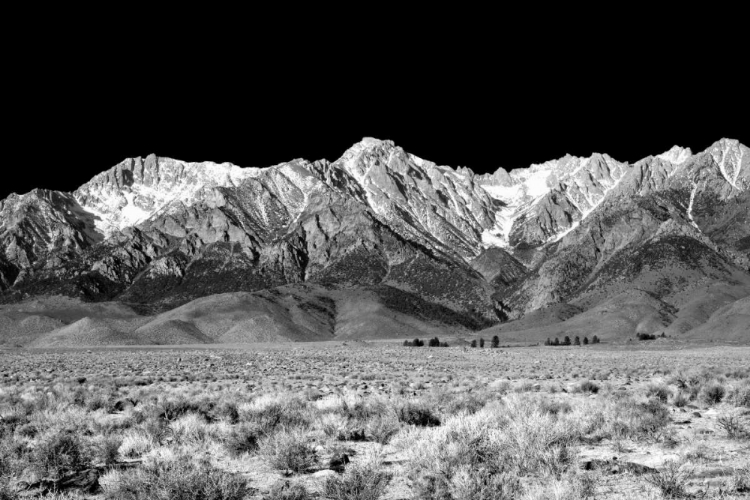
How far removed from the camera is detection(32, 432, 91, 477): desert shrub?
10578 millimetres

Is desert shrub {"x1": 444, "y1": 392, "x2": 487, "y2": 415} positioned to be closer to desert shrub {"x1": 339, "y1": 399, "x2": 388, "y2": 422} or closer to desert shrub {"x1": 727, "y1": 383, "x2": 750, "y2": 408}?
desert shrub {"x1": 339, "y1": 399, "x2": 388, "y2": 422}

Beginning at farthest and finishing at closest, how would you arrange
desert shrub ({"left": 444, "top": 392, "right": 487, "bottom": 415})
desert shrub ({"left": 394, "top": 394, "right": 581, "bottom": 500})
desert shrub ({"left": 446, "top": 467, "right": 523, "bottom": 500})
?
desert shrub ({"left": 444, "top": 392, "right": 487, "bottom": 415}) < desert shrub ({"left": 394, "top": 394, "right": 581, "bottom": 500}) < desert shrub ({"left": 446, "top": 467, "right": 523, "bottom": 500})

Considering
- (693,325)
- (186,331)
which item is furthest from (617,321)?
(186,331)

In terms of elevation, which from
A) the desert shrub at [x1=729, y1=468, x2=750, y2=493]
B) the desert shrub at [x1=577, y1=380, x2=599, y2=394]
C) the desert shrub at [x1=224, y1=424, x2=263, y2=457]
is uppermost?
the desert shrub at [x1=729, y1=468, x2=750, y2=493]

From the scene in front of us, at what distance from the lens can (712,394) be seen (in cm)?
2166

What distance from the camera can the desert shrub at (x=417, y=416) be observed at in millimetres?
15945

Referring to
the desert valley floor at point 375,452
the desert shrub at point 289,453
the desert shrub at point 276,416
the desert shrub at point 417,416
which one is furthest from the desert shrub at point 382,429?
the desert shrub at point 289,453

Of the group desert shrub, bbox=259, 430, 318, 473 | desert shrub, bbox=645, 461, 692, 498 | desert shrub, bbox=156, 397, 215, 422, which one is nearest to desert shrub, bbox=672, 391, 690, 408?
desert shrub, bbox=645, 461, 692, 498

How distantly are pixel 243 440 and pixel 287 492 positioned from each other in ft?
13.1

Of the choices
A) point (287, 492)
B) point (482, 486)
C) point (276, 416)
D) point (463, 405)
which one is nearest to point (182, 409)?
point (276, 416)

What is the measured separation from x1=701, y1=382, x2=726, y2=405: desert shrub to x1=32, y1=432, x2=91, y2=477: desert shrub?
1928 cm

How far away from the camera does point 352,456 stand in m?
12.3

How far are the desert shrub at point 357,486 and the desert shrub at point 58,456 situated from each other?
490cm

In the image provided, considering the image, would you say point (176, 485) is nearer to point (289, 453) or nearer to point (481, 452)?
point (289, 453)
